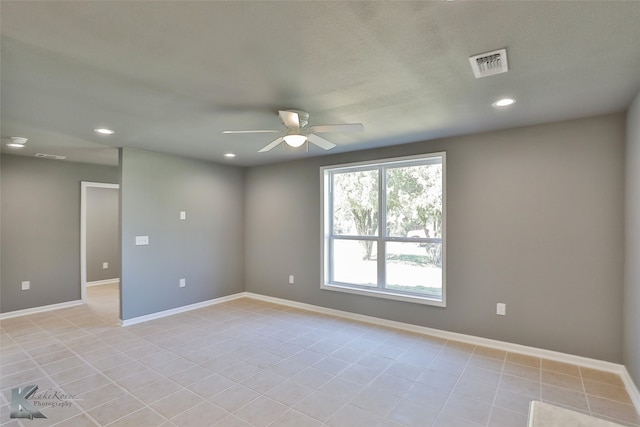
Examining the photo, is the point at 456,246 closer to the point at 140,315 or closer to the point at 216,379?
the point at 216,379

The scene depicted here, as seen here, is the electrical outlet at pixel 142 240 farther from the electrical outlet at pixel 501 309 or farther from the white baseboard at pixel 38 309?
the electrical outlet at pixel 501 309

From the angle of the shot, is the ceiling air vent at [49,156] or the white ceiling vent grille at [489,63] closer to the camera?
the white ceiling vent grille at [489,63]

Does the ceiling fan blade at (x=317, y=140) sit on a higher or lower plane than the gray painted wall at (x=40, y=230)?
higher

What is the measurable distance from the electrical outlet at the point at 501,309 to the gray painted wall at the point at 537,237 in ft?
0.13

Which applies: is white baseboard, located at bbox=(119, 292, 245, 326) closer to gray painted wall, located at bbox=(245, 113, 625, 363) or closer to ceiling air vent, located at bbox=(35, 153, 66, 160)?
gray painted wall, located at bbox=(245, 113, 625, 363)

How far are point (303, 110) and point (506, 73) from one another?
1.57 metres

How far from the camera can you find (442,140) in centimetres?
386

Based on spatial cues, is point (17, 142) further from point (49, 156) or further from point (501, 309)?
point (501, 309)

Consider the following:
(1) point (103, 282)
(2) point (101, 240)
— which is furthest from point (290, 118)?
(1) point (103, 282)

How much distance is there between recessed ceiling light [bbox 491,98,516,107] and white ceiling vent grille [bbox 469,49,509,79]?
60cm

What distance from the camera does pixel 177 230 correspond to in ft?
16.1

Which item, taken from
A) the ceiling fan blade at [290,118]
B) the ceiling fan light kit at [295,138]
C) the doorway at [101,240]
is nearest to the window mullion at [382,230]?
the ceiling fan light kit at [295,138]

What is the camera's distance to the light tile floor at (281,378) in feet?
7.49

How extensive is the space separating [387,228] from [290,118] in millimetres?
2401
